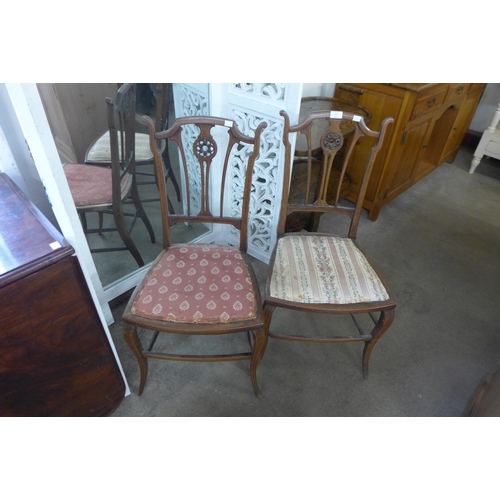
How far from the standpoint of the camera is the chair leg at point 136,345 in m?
1.16

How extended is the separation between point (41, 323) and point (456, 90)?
2.75 m

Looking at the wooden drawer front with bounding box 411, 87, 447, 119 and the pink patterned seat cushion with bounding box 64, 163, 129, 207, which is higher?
the wooden drawer front with bounding box 411, 87, 447, 119

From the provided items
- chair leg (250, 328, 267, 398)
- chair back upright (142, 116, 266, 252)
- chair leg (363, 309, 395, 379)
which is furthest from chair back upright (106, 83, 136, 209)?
chair leg (363, 309, 395, 379)

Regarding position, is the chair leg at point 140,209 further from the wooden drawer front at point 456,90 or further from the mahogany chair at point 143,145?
the wooden drawer front at point 456,90

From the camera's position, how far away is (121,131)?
1.43 m

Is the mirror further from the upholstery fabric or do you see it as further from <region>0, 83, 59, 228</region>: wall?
<region>0, 83, 59, 228</region>: wall

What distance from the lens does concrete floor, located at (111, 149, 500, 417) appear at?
4.58 feet

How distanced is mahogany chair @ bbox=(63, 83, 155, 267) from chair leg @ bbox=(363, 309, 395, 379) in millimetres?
1182

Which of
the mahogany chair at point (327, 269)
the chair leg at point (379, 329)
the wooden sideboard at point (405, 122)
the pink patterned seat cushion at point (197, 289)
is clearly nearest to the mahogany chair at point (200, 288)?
the pink patterned seat cushion at point (197, 289)

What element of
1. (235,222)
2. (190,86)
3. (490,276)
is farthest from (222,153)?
(490,276)

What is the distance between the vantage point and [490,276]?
205cm

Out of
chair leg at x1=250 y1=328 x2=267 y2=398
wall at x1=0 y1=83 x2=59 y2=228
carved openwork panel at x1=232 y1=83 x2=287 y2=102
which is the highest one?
carved openwork panel at x1=232 y1=83 x2=287 y2=102

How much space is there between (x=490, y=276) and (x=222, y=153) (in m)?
1.74

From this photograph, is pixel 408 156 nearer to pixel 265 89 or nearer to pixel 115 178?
pixel 265 89
